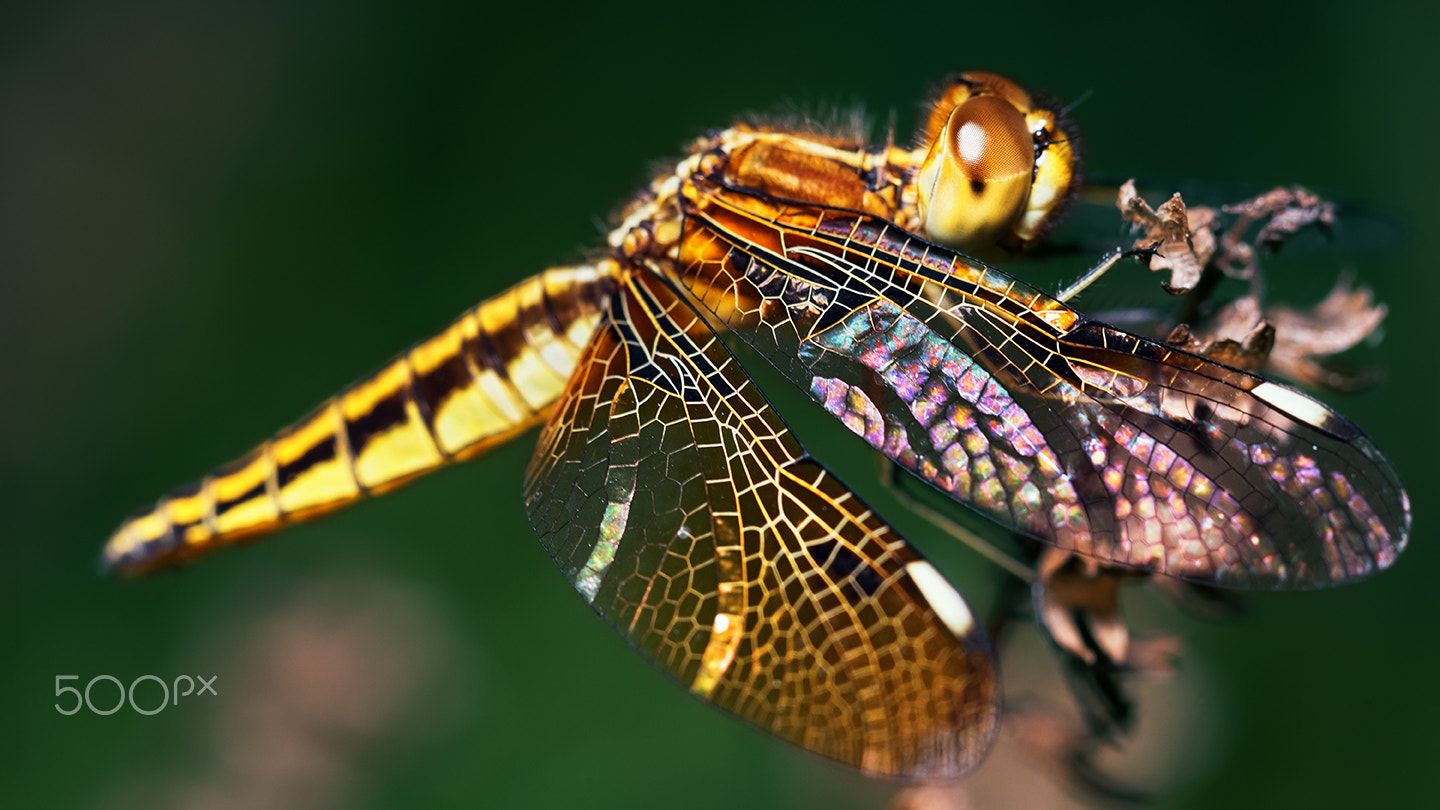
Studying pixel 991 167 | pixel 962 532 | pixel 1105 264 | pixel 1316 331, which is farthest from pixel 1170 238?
pixel 962 532

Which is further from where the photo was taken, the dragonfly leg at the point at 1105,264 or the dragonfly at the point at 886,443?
the dragonfly leg at the point at 1105,264

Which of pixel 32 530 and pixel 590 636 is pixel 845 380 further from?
pixel 32 530

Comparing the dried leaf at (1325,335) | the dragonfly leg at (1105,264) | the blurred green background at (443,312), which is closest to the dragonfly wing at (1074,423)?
the dragonfly leg at (1105,264)

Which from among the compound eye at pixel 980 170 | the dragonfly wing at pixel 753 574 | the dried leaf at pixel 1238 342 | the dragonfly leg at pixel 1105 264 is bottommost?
the dragonfly wing at pixel 753 574

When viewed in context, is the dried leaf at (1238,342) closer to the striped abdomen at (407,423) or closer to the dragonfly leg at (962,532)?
the dragonfly leg at (962,532)

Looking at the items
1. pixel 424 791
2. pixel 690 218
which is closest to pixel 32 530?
pixel 424 791
